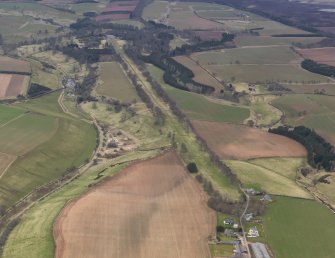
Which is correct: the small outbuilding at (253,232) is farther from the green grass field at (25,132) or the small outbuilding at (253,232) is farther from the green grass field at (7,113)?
the green grass field at (7,113)

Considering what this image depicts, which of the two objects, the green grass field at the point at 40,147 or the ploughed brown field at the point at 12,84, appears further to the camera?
the ploughed brown field at the point at 12,84

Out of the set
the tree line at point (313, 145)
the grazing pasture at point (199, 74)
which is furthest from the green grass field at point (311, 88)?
the tree line at point (313, 145)

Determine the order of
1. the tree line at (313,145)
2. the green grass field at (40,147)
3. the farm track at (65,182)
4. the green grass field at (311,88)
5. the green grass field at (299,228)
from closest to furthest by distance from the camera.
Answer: the green grass field at (299,228) < the farm track at (65,182) < the green grass field at (40,147) < the tree line at (313,145) < the green grass field at (311,88)

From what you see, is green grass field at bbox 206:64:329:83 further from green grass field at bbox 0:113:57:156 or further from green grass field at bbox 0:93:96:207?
green grass field at bbox 0:113:57:156

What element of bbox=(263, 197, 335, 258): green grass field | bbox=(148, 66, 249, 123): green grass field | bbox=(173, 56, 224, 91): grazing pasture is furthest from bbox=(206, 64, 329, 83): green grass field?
bbox=(263, 197, 335, 258): green grass field

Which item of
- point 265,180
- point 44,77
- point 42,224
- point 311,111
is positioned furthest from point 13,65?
point 265,180

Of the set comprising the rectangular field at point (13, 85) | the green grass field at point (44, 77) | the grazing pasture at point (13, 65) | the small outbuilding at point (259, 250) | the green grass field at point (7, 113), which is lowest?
the green grass field at point (44, 77)

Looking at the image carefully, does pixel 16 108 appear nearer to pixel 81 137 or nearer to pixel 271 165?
pixel 81 137

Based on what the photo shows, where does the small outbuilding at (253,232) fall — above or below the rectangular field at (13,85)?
above
